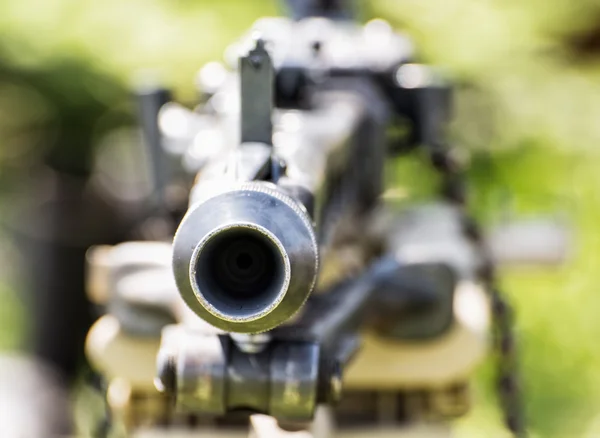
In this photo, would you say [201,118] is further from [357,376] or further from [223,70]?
[357,376]

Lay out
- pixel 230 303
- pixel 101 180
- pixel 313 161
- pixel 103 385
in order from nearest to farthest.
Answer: pixel 230 303 → pixel 313 161 → pixel 103 385 → pixel 101 180

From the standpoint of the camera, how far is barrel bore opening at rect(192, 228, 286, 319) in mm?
617

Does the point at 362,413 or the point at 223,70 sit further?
the point at 223,70

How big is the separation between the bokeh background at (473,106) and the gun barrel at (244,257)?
6.25 feet

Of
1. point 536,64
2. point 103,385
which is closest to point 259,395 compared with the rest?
point 103,385

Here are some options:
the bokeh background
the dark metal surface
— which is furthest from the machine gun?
the bokeh background

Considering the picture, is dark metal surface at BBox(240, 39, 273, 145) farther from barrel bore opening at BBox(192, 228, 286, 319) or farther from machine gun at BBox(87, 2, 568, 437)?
barrel bore opening at BBox(192, 228, 286, 319)

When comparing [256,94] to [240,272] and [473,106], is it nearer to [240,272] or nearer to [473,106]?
[240,272]

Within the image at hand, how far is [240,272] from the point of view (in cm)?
63

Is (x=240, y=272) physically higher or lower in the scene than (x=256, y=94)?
lower

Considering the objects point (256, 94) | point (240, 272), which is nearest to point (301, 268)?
point (240, 272)

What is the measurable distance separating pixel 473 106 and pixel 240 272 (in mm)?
2760

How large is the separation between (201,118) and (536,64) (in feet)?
8.02

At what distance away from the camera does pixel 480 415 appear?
8.20 ft
